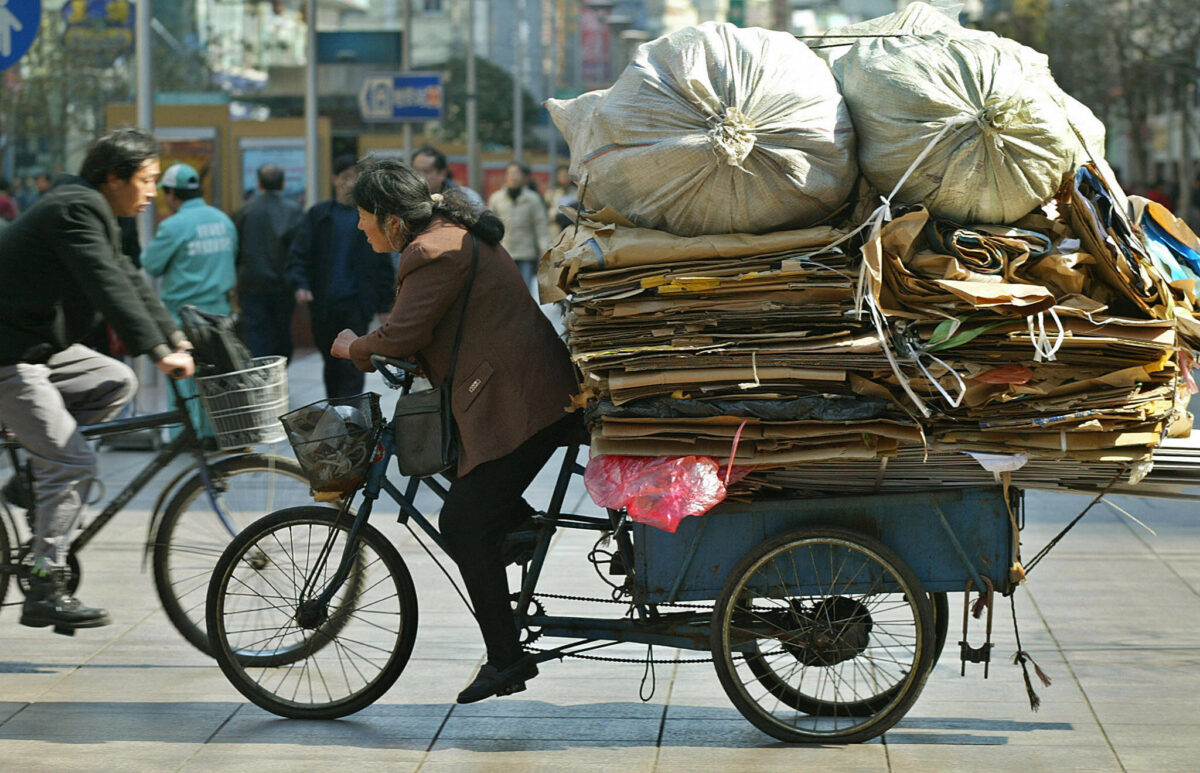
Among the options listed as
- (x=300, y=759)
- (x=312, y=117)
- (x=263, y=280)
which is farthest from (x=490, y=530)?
(x=312, y=117)

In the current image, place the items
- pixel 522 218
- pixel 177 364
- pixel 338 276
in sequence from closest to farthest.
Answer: pixel 177 364
pixel 338 276
pixel 522 218

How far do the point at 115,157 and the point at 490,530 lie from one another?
182 centimetres

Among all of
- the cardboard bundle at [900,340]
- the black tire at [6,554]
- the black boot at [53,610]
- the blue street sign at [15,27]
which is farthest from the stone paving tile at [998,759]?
the blue street sign at [15,27]

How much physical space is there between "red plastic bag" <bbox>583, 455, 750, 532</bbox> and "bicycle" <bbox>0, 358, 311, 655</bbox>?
138 centimetres

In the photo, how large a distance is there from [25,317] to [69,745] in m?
1.40

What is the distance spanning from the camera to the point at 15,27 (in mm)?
7266

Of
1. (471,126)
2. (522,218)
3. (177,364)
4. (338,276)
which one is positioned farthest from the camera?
(471,126)

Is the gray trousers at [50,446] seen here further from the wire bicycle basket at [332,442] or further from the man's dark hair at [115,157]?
the wire bicycle basket at [332,442]

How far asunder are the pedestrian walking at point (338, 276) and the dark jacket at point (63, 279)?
395 cm

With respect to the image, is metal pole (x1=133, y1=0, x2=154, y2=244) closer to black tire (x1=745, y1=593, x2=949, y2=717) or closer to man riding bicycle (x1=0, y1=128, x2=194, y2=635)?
man riding bicycle (x1=0, y1=128, x2=194, y2=635)

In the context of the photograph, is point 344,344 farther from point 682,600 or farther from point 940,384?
point 940,384

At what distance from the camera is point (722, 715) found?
15.5 ft

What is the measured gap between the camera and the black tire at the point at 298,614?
4.64 m

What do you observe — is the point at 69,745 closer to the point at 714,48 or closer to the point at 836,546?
the point at 836,546
